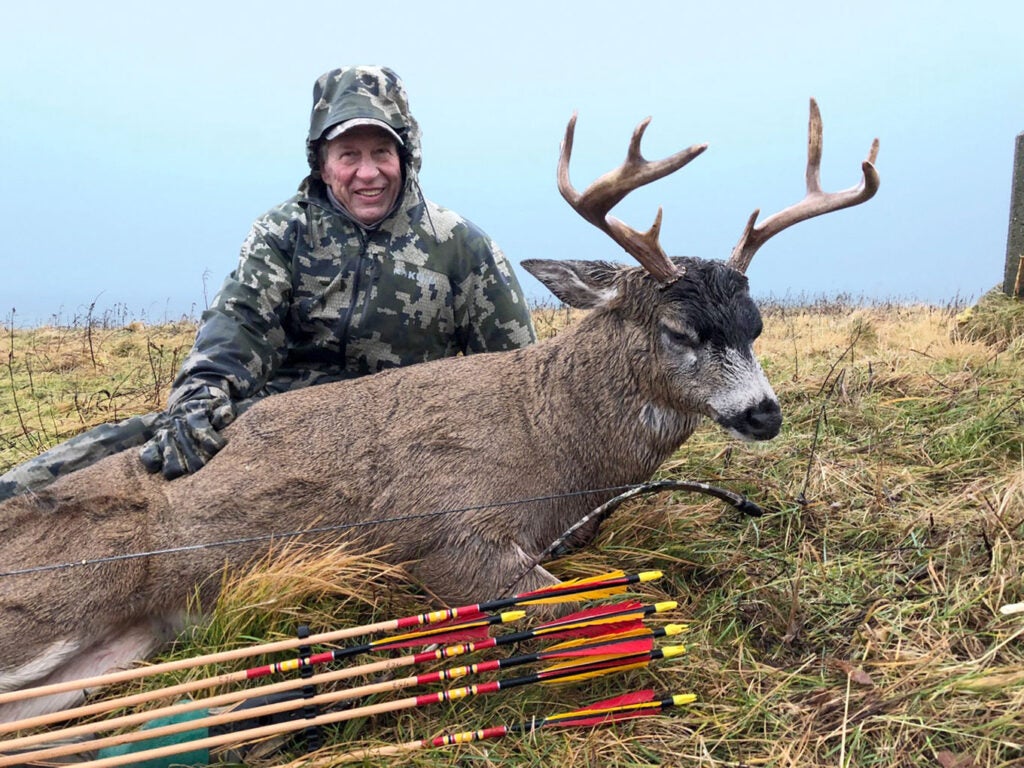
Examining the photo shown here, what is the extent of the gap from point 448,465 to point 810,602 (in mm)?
1627

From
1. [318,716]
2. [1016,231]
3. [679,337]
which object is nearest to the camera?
[318,716]

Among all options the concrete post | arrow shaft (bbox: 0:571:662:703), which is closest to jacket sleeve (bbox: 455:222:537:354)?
arrow shaft (bbox: 0:571:662:703)

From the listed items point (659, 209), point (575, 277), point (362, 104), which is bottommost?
point (575, 277)

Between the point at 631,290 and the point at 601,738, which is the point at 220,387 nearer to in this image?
the point at 631,290

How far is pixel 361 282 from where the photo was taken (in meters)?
5.00

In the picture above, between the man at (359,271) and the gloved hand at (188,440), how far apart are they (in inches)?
24.3

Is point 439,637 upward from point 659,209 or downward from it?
downward

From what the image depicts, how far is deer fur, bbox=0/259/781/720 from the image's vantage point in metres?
3.28

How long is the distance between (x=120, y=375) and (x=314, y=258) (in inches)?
199

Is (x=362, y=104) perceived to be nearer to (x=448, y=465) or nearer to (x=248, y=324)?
(x=248, y=324)

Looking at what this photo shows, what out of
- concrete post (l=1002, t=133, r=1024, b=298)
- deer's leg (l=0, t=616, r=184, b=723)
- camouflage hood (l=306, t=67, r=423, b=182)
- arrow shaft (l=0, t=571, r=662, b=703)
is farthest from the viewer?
concrete post (l=1002, t=133, r=1024, b=298)

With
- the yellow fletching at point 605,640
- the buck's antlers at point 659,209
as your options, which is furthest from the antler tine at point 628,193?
the yellow fletching at point 605,640

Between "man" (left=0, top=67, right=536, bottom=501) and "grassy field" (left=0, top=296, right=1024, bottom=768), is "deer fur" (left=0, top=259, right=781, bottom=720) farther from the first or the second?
"man" (left=0, top=67, right=536, bottom=501)

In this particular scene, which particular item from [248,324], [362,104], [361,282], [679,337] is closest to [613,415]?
[679,337]
